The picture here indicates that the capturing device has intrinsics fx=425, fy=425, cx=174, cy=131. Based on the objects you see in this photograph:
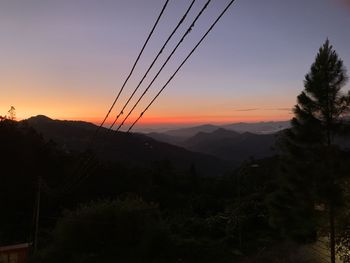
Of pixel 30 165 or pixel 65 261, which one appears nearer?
pixel 65 261

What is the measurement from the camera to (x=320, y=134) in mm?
16609

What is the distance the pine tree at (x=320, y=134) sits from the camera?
15820 mm

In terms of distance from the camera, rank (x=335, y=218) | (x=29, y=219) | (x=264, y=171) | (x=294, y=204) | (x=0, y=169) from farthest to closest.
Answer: (x=264, y=171) < (x=0, y=169) < (x=29, y=219) < (x=294, y=204) < (x=335, y=218)

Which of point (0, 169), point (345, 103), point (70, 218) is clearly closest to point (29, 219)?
point (0, 169)

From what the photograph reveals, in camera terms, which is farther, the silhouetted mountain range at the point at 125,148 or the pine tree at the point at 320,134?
the silhouetted mountain range at the point at 125,148

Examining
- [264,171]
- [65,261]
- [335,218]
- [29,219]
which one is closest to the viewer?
[335,218]

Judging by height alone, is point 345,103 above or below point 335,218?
above

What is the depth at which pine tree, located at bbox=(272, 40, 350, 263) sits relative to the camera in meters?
15.8

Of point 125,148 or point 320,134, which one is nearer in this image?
point 320,134

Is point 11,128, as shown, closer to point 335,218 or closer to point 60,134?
point 335,218

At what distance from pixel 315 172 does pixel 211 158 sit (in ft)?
529

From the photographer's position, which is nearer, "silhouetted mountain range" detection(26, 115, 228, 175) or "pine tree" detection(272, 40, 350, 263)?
"pine tree" detection(272, 40, 350, 263)

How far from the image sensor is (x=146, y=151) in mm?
128000

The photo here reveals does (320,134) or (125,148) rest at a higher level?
(320,134)
